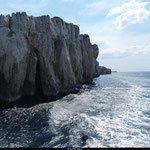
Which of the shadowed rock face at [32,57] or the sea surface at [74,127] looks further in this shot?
the shadowed rock face at [32,57]

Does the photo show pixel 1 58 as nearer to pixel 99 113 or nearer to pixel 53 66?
pixel 53 66

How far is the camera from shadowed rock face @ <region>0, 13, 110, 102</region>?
29.5 meters

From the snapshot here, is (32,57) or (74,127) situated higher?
(32,57)

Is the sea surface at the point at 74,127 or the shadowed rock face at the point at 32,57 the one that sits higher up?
the shadowed rock face at the point at 32,57

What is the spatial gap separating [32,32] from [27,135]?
25.4m

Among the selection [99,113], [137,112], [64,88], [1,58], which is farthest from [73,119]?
[64,88]

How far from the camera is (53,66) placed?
40.8 metres

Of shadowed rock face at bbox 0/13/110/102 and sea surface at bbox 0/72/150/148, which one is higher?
shadowed rock face at bbox 0/13/110/102

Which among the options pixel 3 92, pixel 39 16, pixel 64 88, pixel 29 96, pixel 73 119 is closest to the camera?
pixel 73 119

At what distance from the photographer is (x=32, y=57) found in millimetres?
34562

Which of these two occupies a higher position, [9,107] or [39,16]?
[39,16]

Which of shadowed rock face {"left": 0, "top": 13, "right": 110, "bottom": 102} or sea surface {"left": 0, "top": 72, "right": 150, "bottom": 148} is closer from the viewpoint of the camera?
sea surface {"left": 0, "top": 72, "right": 150, "bottom": 148}

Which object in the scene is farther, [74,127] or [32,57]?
[32,57]

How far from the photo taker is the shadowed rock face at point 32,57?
2948 centimetres
